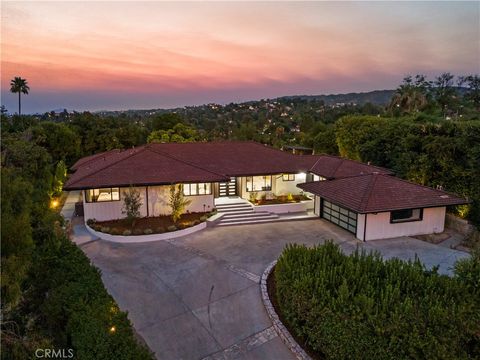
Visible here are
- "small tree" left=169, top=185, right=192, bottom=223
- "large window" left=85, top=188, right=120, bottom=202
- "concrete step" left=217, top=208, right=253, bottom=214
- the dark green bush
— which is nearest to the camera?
the dark green bush

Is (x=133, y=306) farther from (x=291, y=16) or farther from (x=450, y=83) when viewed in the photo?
(x=450, y=83)

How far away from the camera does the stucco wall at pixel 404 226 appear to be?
17.4m

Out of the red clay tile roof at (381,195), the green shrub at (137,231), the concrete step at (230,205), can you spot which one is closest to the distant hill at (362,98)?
the red clay tile roof at (381,195)

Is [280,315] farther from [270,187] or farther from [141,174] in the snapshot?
[270,187]

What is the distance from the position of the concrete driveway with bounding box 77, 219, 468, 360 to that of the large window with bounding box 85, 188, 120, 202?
6.11 feet

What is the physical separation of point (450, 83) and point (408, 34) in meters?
25.1

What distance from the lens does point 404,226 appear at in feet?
59.0

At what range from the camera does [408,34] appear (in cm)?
2570

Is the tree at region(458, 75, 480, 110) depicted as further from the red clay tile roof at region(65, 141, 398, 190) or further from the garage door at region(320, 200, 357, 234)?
the garage door at region(320, 200, 357, 234)

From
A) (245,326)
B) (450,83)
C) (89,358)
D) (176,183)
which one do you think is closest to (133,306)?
(245,326)

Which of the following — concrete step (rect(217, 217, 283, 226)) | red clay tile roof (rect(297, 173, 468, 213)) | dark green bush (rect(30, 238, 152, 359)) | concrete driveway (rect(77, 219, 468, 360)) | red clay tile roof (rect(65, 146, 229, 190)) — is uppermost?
red clay tile roof (rect(65, 146, 229, 190))

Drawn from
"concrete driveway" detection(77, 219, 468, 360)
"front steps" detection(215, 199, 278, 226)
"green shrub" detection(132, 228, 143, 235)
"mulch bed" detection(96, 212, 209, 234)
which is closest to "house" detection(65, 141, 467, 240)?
"mulch bed" detection(96, 212, 209, 234)

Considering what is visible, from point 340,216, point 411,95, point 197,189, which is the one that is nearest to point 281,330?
point 340,216

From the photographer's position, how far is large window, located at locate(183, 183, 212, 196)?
806 inches
